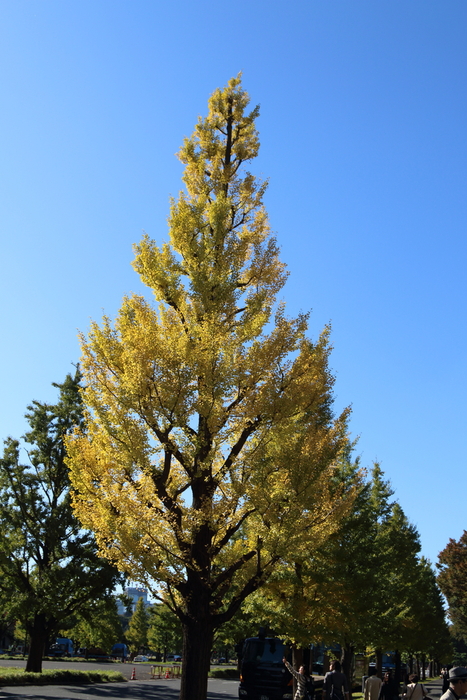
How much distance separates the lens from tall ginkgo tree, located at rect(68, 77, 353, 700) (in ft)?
30.5

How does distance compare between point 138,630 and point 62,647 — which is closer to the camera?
point 62,647

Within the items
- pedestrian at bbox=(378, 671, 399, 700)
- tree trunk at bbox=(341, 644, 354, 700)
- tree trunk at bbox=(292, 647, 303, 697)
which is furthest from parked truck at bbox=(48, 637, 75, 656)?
pedestrian at bbox=(378, 671, 399, 700)

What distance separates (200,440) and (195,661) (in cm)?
375

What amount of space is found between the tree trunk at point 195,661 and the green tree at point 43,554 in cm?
1410

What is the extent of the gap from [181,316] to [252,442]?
116 inches

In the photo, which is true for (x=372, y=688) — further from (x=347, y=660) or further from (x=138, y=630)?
(x=138, y=630)

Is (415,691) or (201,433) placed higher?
(201,433)

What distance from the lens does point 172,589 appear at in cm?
1035

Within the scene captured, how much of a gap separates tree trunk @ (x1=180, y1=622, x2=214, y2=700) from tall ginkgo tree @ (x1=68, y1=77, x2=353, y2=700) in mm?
24

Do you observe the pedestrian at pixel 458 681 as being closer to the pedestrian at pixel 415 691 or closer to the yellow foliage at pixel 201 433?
the yellow foliage at pixel 201 433

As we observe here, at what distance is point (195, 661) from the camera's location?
376 inches

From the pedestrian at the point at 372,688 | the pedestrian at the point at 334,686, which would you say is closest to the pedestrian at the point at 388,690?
the pedestrian at the point at 372,688

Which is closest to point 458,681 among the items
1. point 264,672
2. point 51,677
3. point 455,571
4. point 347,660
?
point 264,672

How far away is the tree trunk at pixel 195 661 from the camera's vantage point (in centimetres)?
934
